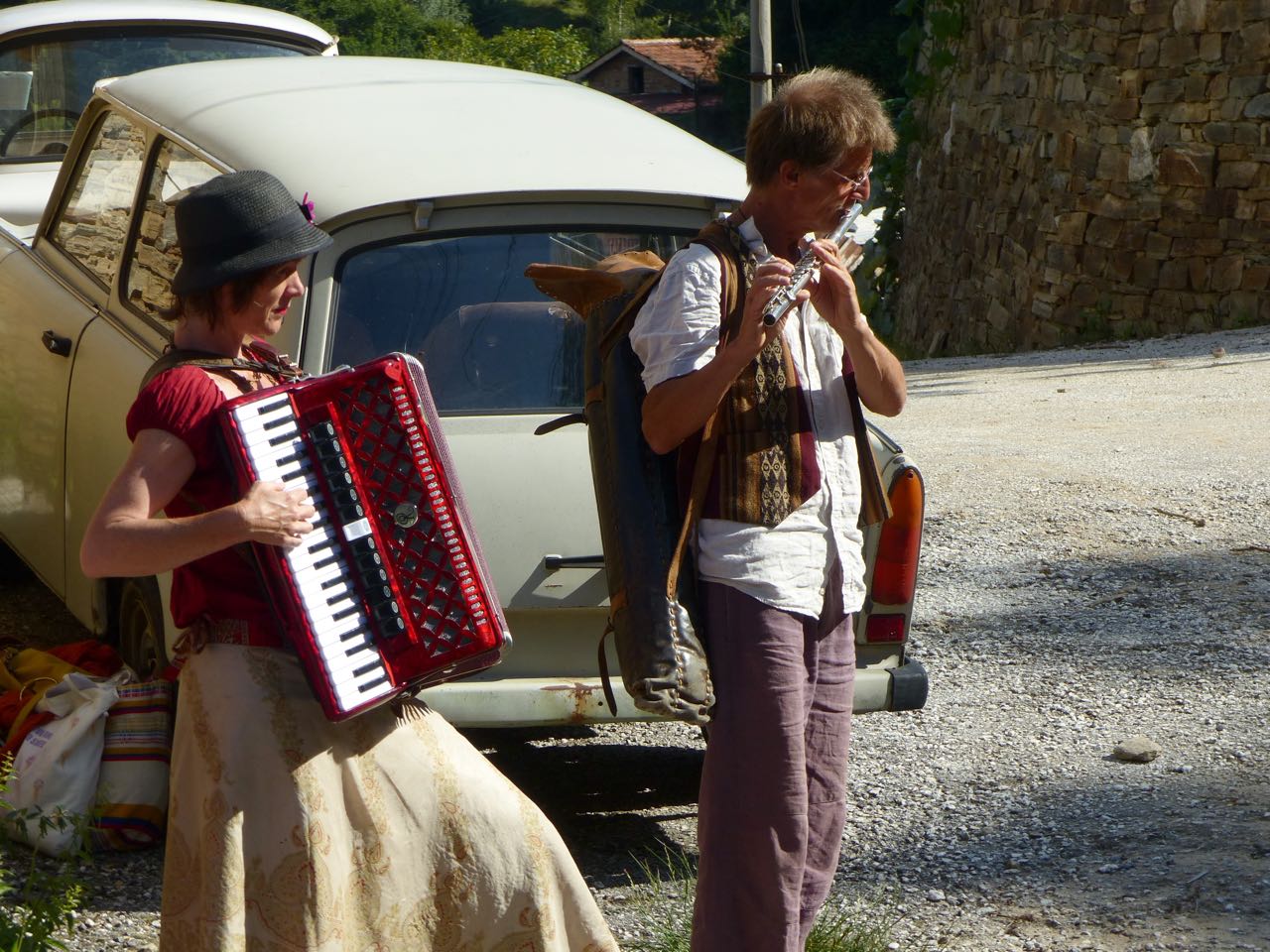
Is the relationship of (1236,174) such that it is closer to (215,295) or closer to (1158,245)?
(1158,245)

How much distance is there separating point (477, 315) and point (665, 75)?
77.2 m

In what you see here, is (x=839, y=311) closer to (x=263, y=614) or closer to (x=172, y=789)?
(x=263, y=614)

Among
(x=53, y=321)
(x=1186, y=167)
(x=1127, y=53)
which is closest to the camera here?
(x=53, y=321)

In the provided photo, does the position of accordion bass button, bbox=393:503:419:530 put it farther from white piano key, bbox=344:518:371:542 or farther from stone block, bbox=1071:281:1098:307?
stone block, bbox=1071:281:1098:307

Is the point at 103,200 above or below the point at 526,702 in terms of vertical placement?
above

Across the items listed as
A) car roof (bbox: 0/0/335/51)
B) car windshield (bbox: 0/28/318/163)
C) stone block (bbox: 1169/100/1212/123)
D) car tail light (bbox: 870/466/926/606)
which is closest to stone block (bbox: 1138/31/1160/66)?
stone block (bbox: 1169/100/1212/123)

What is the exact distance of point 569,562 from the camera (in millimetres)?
3564

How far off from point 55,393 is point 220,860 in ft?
8.59

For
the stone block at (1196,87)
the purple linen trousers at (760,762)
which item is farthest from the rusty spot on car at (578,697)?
the stone block at (1196,87)

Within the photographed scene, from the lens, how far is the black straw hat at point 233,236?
238 cm

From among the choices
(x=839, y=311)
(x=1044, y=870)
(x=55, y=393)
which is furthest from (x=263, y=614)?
(x=55, y=393)

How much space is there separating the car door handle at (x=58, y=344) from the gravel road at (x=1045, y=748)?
1297 millimetres

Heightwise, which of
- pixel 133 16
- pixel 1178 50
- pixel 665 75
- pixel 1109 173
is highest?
pixel 133 16

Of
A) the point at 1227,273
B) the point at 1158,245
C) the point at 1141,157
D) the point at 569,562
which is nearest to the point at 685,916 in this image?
the point at 569,562
